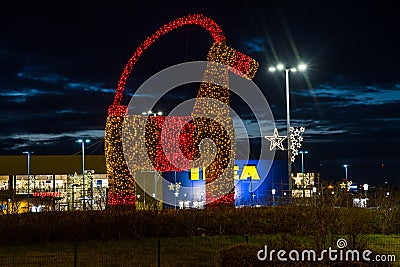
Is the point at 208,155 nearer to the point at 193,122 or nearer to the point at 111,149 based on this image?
the point at 193,122

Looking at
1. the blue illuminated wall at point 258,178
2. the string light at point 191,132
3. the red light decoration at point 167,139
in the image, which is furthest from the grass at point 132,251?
the blue illuminated wall at point 258,178

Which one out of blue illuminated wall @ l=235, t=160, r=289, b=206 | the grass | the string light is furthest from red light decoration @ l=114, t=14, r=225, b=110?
blue illuminated wall @ l=235, t=160, r=289, b=206

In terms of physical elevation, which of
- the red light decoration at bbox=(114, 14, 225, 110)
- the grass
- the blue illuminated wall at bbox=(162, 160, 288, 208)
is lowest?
the grass

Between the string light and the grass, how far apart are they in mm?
3758

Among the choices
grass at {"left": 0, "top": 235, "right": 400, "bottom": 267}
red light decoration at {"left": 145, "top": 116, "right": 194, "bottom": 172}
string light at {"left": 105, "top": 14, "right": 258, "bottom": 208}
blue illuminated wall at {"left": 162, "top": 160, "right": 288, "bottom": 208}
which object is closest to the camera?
grass at {"left": 0, "top": 235, "right": 400, "bottom": 267}

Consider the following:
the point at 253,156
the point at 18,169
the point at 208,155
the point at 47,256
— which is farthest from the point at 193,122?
the point at 18,169

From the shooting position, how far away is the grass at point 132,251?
64.3 feet

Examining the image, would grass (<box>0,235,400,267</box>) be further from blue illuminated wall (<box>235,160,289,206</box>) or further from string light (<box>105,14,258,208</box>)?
blue illuminated wall (<box>235,160,289,206</box>)

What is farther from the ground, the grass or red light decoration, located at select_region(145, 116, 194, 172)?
red light decoration, located at select_region(145, 116, 194, 172)

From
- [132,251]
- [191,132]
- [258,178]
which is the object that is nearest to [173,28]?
[191,132]

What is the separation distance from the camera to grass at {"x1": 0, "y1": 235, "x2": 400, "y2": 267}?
19609 millimetres

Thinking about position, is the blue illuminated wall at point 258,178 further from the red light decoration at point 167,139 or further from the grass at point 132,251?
the grass at point 132,251

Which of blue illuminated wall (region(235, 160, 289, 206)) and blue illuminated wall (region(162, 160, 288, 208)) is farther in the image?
blue illuminated wall (region(162, 160, 288, 208))

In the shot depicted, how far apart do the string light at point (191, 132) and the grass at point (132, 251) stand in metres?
3.76
